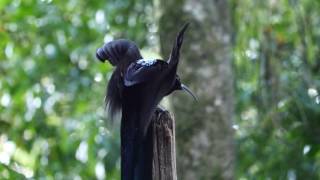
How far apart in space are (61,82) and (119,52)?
9.15 feet

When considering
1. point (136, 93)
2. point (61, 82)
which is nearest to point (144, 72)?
point (136, 93)

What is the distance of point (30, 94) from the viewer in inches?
197

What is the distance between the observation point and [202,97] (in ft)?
13.1

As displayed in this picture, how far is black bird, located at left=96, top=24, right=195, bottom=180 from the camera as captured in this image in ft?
7.64

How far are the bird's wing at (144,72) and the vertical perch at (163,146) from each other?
0.13 m

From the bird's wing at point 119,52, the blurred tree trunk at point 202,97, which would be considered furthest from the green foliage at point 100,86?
the bird's wing at point 119,52

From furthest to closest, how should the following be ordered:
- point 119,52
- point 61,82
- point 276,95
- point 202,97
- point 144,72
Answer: point 61,82 → point 276,95 → point 202,97 → point 119,52 → point 144,72

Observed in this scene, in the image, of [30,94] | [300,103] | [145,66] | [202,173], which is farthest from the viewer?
[30,94]

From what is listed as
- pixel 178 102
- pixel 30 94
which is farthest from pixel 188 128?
pixel 30 94

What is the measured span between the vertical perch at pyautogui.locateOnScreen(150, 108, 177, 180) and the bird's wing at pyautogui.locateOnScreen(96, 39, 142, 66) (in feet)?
0.58

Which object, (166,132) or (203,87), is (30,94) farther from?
(166,132)

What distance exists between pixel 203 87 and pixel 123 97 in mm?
1635

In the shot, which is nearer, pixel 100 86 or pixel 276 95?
pixel 276 95

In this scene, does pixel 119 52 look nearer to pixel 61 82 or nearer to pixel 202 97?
pixel 202 97
